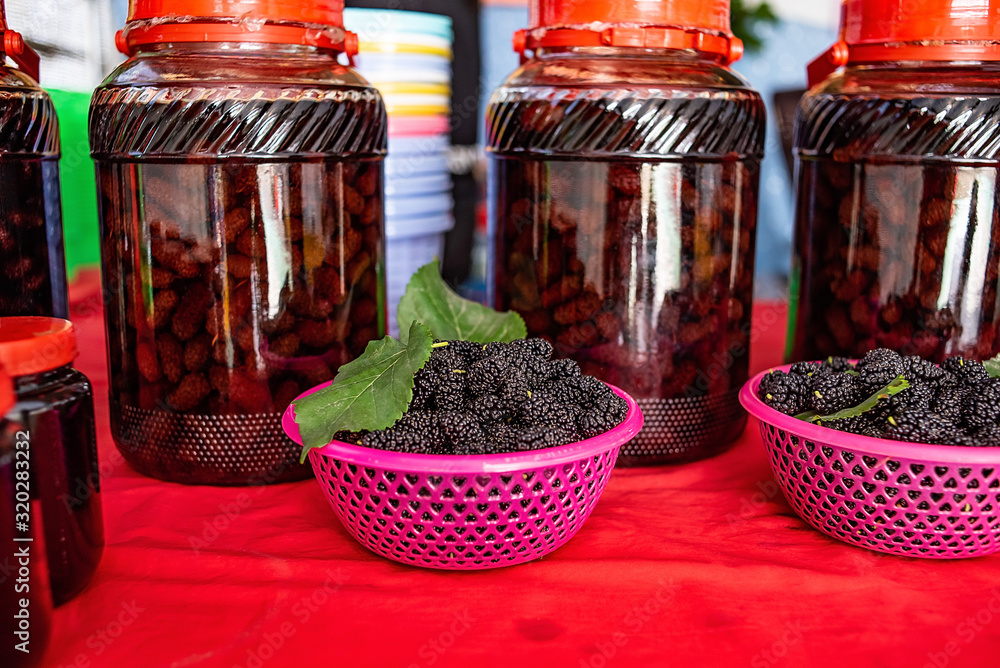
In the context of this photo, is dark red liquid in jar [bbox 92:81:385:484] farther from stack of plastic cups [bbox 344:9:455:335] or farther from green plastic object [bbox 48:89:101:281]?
green plastic object [bbox 48:89:101:281]

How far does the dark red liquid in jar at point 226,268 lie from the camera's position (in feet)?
2.69

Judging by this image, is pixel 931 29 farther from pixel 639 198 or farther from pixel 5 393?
pixel 5 393

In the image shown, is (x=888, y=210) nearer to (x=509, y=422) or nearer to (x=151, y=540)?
(x=509, y=422)

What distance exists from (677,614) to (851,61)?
0.69 meters

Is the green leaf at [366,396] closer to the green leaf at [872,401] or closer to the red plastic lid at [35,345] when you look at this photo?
the red plastic lid at [35,345]

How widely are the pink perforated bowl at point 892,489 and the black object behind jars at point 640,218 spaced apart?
18cm

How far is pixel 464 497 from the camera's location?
2.12ft

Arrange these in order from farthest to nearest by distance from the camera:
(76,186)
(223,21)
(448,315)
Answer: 1. (76,186)
2. (448,315)
3. (223,21)

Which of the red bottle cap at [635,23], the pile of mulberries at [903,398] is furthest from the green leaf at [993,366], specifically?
the red bottle cap at [635,23]
